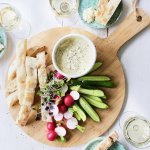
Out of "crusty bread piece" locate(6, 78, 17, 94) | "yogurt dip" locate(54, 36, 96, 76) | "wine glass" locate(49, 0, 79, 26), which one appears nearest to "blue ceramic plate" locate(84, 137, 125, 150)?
"yogurt dip" locate(54, 36, 96, 76)

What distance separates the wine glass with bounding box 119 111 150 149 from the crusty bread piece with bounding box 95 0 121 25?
1.28ft

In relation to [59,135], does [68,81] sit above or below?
above

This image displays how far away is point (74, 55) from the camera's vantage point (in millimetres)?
2068

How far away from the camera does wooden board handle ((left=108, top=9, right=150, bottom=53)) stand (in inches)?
82.6

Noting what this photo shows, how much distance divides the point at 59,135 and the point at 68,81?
0.70 ft

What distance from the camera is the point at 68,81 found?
209cm

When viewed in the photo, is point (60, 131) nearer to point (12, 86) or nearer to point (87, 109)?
point (87, 109)

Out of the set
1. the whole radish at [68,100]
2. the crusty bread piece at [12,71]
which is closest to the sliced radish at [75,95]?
the whole radish at [68,100]

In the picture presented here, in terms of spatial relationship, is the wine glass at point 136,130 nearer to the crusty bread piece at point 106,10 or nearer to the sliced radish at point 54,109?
the sliced radish at point 54,109

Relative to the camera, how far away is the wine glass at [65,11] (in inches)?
84.9

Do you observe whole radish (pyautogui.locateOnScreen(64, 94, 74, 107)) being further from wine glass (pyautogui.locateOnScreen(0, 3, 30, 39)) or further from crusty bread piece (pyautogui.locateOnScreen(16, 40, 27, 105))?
wine glass (pyautogui.locateOnScreen(0, 3, 30, 39))

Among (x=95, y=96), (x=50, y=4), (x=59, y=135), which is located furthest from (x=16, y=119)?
(x=50, y=4)

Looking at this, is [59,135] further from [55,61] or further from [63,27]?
[63,27]

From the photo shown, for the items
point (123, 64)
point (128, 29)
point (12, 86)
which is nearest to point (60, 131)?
point (12, 86)
